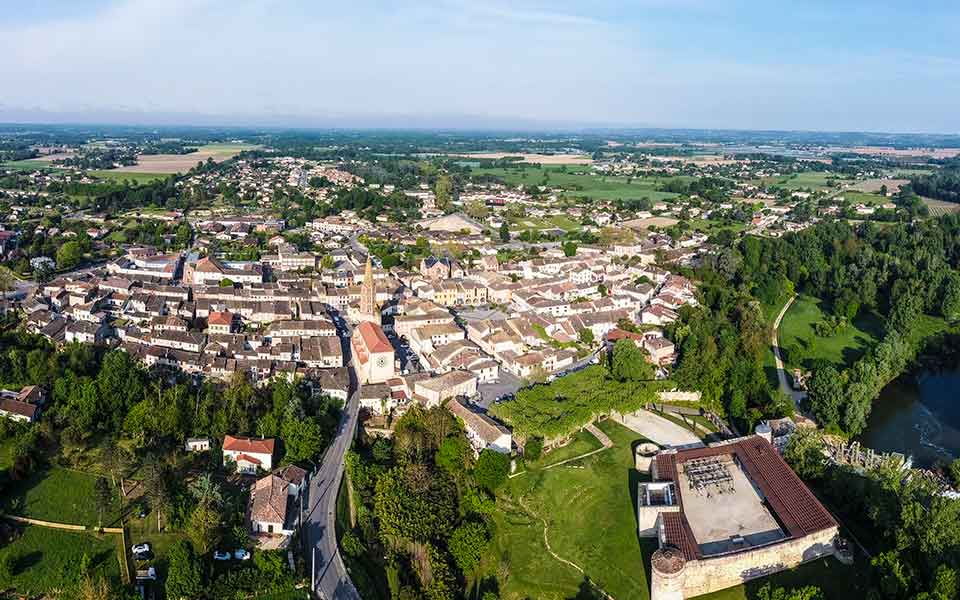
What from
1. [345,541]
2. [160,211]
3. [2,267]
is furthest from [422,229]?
[345,541]

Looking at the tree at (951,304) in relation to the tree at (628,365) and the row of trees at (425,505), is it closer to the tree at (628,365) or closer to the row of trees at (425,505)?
the tree at (628,365)

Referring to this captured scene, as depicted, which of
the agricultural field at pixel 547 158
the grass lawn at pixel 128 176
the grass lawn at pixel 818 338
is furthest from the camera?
the agricultural field at pixel 547 158

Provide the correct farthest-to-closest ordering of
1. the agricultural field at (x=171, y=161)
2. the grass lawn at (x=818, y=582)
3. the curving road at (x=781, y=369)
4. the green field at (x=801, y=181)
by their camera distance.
A: 1. the agricultural field at (x=171, y=161)
2. the green field at (x=801, y=181)
3. the curving road at (x=781, y=369)
4. the grass lawn at (x=818, y=582)

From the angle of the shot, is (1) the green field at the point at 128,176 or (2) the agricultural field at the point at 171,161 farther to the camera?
(2) the agricultural field at the point at 171,161

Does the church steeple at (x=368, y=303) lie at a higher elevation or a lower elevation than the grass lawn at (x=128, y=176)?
lower

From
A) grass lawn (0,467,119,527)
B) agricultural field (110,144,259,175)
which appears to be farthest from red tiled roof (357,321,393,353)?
agricultural field (110,144,259,175)

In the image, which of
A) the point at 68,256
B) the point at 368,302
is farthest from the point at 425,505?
the point at 68,256

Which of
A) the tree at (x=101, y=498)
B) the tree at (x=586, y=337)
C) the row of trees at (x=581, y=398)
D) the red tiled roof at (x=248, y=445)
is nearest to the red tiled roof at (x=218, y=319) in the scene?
the red tiled roof at (x=248, y=445)

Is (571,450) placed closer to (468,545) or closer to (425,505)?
(425,505)
